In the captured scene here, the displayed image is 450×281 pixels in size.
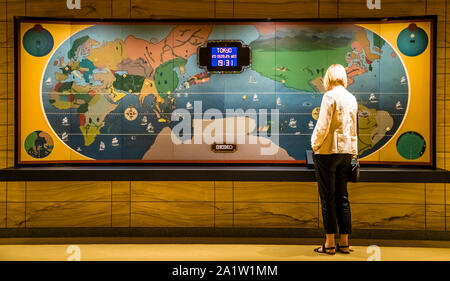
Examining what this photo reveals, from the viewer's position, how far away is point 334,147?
3.83 meters

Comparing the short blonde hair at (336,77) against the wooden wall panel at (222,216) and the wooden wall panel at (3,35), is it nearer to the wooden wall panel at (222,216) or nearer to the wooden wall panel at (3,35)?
the wooden wall panel at (222,216)

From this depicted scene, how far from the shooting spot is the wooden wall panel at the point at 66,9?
4902mm

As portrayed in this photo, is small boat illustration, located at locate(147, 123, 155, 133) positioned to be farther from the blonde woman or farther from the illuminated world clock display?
the blonde woman

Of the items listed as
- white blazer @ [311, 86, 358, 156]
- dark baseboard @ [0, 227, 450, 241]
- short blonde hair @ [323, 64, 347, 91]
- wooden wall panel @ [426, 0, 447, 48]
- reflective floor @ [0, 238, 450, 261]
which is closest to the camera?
white blazer @ [311, 86, 358, 156]

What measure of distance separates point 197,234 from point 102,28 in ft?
8.55

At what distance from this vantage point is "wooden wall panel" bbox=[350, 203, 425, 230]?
478cm

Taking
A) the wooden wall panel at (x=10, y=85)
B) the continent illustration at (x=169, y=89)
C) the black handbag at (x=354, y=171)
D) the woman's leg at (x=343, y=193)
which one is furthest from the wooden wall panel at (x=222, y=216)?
the wooden wall panel at (x=10, y=85)

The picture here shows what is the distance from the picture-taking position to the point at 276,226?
487 centimetres

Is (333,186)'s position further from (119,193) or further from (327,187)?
(119,193)

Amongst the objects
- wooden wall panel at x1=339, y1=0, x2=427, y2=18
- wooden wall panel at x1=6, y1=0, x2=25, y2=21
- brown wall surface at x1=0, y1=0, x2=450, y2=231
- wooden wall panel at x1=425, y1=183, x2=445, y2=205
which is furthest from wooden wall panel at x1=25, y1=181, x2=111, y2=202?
wooden wall panel at x1=425, y1=183, x2=445, y2=205

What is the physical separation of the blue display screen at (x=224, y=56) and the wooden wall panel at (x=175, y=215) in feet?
5.27

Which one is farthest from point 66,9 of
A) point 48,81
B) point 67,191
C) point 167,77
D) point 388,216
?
point 388,216

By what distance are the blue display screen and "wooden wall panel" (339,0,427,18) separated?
4.25 feet

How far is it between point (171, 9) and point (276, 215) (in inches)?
104
